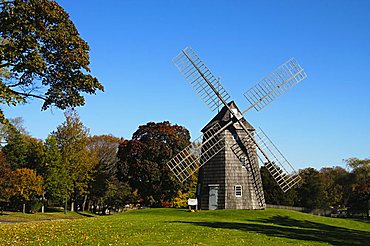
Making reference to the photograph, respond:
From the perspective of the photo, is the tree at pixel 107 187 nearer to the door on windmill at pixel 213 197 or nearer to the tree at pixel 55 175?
the tree at pixel 55 175

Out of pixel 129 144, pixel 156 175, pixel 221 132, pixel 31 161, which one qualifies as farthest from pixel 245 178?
pixel 31 161

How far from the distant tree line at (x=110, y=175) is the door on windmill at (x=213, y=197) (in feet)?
66.6

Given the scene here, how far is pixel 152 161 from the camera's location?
63438mm

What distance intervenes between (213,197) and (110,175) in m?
33.0

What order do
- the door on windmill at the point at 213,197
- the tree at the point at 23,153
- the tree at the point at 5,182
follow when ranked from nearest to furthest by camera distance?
the door on windmill at the point at 213,197, the tree at the point at 5,182, the tree at the point at 23,153

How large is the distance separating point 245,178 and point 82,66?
1003 inches

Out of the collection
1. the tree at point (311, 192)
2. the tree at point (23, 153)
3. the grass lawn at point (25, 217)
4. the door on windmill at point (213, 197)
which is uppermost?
the tree at point (23, 153)

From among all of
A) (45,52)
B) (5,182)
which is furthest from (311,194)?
(45,52)

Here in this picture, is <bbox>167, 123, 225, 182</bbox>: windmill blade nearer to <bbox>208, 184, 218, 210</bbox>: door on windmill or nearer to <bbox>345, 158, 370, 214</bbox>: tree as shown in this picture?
<bbox>208, 184, 218, 210</bbox>: door on windmill

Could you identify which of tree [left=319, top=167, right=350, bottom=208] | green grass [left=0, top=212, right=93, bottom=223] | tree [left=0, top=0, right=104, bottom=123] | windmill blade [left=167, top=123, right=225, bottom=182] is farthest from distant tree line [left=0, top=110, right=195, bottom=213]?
tree [left=0, top=0, right=104, bottom=123]

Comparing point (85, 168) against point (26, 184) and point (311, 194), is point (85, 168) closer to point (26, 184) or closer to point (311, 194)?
point (26, 184)

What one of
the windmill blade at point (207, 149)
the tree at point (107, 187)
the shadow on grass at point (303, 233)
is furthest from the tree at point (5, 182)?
the shadow on grass at point (303, 233)

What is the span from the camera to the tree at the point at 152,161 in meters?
62.5

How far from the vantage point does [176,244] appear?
57.9ft
